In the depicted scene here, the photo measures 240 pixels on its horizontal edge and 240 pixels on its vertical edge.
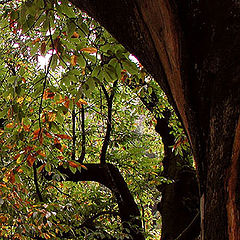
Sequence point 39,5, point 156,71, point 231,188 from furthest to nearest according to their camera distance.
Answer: point 39,5 < point 156,71 < point 231,188

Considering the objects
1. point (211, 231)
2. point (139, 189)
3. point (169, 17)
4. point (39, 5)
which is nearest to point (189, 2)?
point (169, 17)

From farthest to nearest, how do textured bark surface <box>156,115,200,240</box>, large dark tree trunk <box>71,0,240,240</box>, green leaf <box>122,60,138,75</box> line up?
textured bark surface <box>156,115,200,240</box>
green leaf <box>122,60,138,75</box>
large dark tree trunk <box>71,0,240,240</box>

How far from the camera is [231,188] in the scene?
0.76 m

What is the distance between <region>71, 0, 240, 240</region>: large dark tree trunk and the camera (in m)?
0.66

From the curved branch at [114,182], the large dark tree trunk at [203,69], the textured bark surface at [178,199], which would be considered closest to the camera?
the large dark tree trunk at [203,69]

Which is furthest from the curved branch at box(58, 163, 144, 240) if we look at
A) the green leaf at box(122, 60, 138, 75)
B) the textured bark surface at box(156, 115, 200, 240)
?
the green leaf at box(122, 60, 138, 75)

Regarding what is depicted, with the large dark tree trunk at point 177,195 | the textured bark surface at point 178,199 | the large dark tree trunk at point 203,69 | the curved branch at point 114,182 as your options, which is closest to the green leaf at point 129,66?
the large dark tree trunk at point 203,69

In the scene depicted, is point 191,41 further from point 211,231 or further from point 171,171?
point 171,171

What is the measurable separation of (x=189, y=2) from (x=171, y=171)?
437 centimetres

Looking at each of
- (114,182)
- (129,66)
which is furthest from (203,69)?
(114,182)

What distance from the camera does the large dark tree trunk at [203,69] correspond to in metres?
0.66

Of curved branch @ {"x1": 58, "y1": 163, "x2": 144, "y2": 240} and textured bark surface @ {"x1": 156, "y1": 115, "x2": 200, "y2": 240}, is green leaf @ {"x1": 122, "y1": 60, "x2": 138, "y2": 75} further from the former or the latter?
curved branch @ {"x1": 58, "y1": 163, "x2": 144, "y2": 240}

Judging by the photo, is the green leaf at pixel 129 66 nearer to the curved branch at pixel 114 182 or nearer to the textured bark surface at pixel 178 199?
the textured bark surface at pixel 178 199

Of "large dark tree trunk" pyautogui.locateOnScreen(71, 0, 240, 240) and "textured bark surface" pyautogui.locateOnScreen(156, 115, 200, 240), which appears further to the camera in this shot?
"textured bark surface" pyautogui.locateOnScreen(156, 115, 200, 240)
